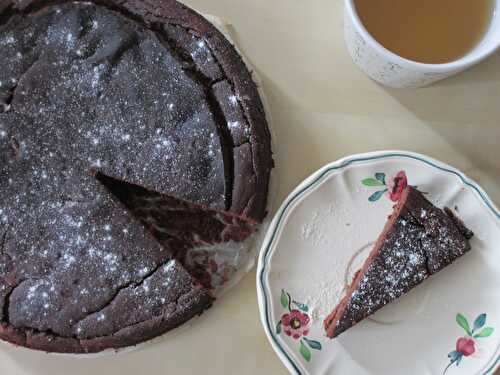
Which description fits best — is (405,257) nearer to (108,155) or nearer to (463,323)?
(463,323)

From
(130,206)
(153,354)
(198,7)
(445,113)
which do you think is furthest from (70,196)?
(445,113)

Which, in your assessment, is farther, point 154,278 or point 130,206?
point 130,206

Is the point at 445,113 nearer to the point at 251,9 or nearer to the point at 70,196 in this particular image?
the point at 251,9

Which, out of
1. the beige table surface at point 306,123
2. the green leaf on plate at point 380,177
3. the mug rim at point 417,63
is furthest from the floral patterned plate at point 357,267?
the mug rim at point 417,63

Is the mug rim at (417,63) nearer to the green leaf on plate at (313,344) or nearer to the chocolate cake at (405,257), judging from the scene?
the chocolate cake at (405,257)

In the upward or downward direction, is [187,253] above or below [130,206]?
below

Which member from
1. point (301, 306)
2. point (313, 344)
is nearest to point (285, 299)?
point (301, 306)
